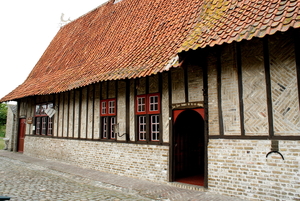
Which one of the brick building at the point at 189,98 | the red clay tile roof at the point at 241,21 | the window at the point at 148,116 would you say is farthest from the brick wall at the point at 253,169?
the red clay tile roof at the point at 241,21

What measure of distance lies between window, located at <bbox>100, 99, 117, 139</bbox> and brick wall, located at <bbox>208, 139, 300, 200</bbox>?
14.6ft

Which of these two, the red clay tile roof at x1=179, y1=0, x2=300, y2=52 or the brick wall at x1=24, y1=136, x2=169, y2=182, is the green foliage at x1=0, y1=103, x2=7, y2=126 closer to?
the brick wall at x1=24, y1=136, x2=169, y2=182

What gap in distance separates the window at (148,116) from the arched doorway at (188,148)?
0.74 metres

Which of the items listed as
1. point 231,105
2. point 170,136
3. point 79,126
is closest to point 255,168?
point 231,105

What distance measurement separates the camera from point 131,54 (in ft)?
31.3

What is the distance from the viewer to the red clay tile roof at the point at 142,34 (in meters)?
5.93

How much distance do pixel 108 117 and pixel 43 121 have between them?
636cm

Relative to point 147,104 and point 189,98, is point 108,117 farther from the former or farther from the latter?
point 189,98

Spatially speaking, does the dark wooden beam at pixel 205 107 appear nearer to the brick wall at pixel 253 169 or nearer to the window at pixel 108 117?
the brick wall at pixel 253 169

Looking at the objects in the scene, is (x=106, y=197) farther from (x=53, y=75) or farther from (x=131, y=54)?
(x=53, y=75)

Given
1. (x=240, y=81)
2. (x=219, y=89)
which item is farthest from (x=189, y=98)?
(x=240, y=81)

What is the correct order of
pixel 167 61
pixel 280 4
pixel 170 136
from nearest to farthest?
pixel 280 4, pixel 167 61, pixel 170 136

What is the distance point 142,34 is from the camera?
33.7 ft

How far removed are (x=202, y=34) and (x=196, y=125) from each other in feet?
11.7
